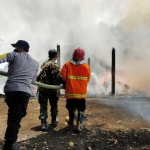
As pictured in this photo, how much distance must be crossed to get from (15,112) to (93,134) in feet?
6.35

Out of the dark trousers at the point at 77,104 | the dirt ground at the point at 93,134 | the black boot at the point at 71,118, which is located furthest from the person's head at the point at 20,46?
the black boot at the point at 71,118

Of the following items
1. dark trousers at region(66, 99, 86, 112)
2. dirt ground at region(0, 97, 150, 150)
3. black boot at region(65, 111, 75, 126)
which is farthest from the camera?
black boot at region(65, 111, 75, 126)

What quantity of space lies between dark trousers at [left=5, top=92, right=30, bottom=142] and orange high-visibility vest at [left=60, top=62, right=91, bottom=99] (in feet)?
4.76

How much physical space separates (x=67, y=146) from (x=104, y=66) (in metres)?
19.3

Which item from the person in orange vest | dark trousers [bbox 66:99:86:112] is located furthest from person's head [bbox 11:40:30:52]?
dark trousers [bbox 66:99:86:112]

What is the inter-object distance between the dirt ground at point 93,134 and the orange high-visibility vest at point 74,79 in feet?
2.74

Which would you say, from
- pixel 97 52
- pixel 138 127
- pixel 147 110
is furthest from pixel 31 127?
pixel 97 52

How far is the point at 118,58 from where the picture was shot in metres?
24.2

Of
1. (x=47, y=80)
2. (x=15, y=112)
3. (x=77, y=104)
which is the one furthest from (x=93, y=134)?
(x=15, y=112)

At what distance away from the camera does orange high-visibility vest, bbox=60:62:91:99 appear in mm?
5465

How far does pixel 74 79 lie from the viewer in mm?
5488

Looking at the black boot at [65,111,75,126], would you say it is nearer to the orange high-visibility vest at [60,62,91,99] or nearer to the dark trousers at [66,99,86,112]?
the dark trousers at [66,99,86,112]

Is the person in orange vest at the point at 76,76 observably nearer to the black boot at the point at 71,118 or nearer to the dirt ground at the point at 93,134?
the black boot at the point at 71,118

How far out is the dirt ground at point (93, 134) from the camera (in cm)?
466
